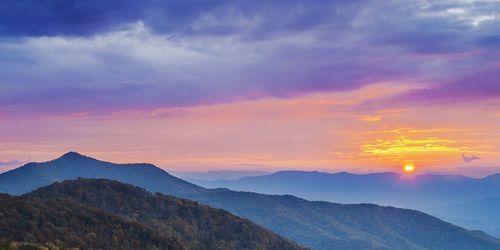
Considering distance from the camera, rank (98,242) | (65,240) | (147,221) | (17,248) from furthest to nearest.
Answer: (147,221) < (98,242) < (65,240) < (17,248)

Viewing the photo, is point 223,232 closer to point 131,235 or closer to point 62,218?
point 131,235

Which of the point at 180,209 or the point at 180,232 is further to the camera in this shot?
the point at 180,209

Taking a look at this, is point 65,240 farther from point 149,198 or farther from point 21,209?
point 149,198

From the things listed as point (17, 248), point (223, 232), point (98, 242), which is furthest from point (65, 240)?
point (223, 232)

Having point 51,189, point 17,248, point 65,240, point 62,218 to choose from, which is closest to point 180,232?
point 51,189

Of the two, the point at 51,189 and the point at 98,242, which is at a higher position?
the point at 51,189

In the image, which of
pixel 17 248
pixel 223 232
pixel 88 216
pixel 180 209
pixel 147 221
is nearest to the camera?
pixel 17 248
